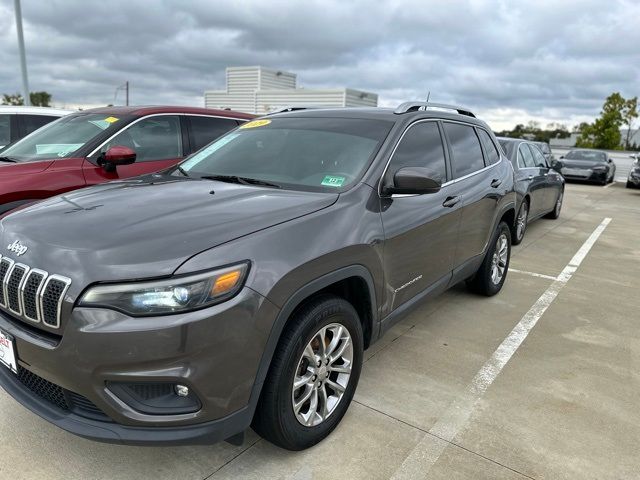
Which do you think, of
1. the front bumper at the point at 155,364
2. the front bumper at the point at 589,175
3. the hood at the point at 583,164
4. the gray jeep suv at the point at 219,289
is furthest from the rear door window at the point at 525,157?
the hood at the point at 583,164

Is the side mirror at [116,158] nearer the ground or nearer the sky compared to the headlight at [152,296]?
nearer the sky

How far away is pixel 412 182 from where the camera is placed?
9.24 feet

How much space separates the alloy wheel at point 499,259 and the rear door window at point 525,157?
3.19 meters

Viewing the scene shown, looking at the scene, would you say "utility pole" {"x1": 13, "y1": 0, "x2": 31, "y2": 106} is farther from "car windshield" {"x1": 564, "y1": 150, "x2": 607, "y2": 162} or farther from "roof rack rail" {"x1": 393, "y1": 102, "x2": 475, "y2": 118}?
"car windshield" {"x1": 564, "y1": 150, "x2": 607, "y2": 162}

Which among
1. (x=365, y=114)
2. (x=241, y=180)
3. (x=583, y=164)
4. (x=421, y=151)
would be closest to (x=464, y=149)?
(x=421, y=151)

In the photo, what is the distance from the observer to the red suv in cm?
450

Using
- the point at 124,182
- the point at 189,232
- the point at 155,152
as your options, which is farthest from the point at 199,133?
the point at 189,232

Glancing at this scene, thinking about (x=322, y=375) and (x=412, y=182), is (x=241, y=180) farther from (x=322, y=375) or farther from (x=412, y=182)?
(x=322, y=375)

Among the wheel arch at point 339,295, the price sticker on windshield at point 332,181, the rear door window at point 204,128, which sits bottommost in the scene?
the wheel arch at point 339,295

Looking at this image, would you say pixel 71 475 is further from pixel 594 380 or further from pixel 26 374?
pixel 594 380

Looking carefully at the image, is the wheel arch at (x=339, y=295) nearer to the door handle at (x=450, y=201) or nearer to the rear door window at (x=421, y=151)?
the rear door window at (x=421, y=151)

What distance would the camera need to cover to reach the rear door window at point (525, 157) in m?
7.99

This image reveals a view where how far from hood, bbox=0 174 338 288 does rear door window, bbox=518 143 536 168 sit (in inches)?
246

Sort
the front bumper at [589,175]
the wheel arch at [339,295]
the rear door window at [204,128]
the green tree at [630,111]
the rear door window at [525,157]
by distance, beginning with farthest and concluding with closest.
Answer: the green tree at [630,111], the front bumper at [589,175], the rear door window at [525,157], the rear door window at [204,128], the wheel arch at [339,295]
